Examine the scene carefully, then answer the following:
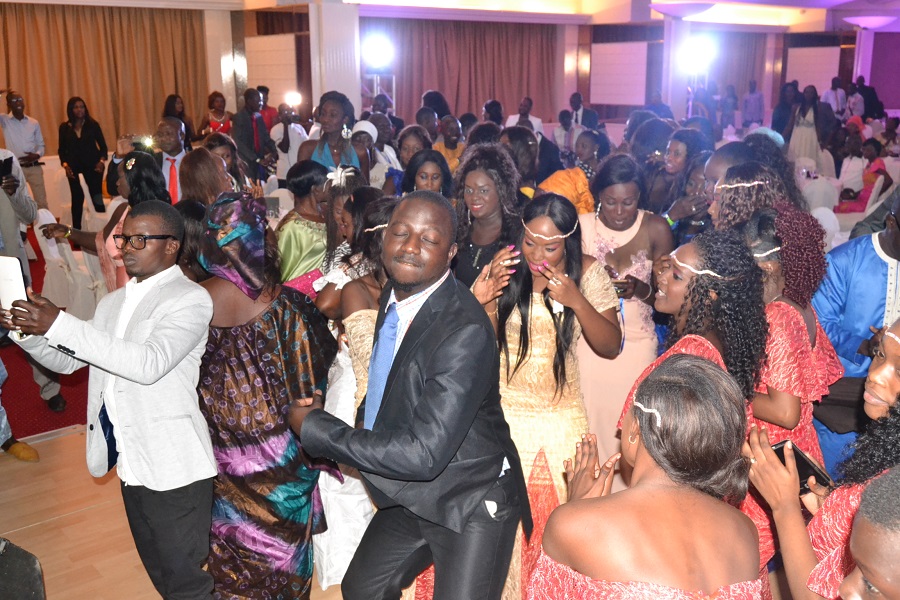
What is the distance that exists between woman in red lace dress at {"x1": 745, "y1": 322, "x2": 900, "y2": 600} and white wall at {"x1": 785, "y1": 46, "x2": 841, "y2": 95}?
1908 cm

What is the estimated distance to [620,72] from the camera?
1541cm

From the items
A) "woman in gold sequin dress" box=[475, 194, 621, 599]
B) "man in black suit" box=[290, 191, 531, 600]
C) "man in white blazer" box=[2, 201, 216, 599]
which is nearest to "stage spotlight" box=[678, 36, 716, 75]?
"woman in gold sequin dress" box=[475, 194, 621, 599]

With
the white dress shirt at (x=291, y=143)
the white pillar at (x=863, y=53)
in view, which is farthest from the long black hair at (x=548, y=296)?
the white pillar at (x=863, y=53)

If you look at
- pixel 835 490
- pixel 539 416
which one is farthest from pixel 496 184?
pixel 835 490

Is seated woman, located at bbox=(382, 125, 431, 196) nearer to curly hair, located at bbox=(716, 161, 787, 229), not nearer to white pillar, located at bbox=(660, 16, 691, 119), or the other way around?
curly hair, located at bbox=(716, 161, 787, 229)

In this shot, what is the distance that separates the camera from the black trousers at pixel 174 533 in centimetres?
256

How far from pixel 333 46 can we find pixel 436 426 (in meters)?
9.57

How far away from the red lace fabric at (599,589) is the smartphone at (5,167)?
15.2 ft

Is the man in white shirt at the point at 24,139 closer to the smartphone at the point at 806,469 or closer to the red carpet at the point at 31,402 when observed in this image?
the red carpet at the point at 31,402

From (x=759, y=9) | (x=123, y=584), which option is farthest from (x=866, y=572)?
(x=759, y=9)

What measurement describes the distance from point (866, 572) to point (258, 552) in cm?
228

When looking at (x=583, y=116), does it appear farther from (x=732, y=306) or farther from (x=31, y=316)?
(x=31, y=316)

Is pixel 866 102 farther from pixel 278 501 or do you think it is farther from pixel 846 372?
pixel 278 501

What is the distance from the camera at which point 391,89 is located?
1464cm
